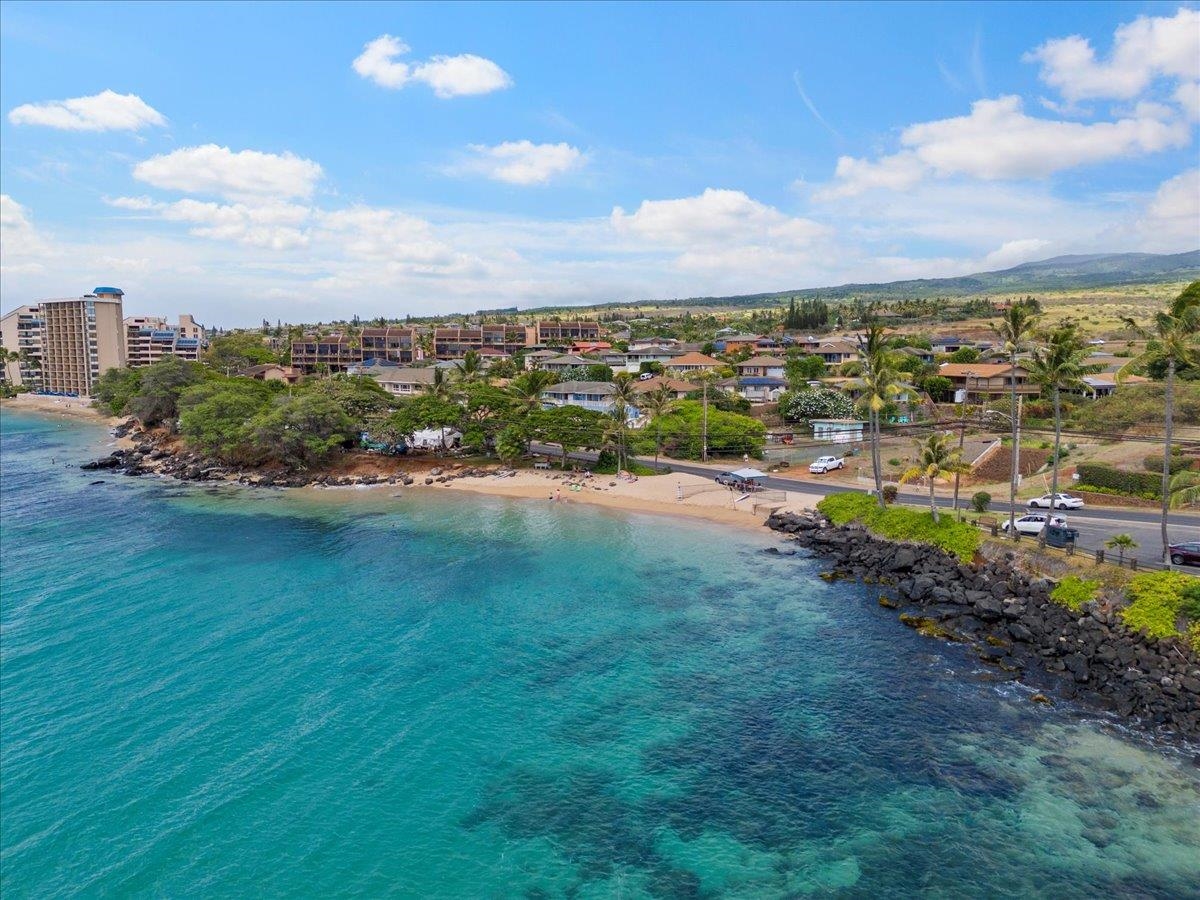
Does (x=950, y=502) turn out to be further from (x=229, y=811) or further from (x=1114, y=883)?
(x=229, y=811)

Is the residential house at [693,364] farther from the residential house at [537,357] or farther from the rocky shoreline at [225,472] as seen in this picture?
the rocky shoreline at [225,472]

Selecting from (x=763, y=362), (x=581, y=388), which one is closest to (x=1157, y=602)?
(x=581, y=388)

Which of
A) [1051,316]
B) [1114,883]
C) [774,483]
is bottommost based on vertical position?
[1114,883]

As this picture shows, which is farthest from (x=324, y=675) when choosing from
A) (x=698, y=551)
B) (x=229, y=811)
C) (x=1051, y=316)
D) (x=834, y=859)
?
(x=1051, y=316)

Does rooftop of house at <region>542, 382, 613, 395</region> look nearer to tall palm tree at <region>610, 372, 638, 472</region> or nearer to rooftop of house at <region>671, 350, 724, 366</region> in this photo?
tall palm tree at <region>610, 372, 638, 472</region>

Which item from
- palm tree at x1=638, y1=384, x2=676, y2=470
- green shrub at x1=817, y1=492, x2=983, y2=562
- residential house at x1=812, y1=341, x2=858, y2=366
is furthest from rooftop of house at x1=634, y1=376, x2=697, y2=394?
green shrub at x1=817, y1=492, x2=983, y2=562

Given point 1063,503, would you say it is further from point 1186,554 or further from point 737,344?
point 737,344

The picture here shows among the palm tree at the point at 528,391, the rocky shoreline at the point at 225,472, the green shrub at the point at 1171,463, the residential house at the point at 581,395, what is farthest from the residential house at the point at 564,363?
the green shrub at the point at 1171,463
